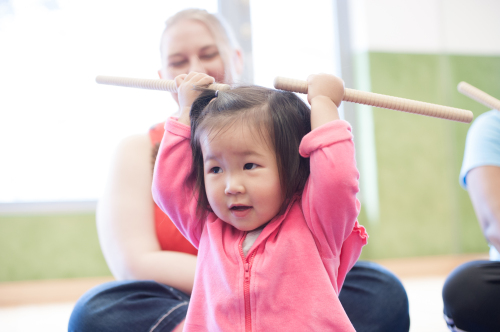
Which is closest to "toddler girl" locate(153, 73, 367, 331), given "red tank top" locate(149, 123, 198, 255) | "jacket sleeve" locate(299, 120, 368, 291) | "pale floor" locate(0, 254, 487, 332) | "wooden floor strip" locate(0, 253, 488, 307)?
"jacket sleeve" locate(299, 120, 368, 291)

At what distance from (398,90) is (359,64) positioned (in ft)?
0.87

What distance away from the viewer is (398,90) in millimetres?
2430

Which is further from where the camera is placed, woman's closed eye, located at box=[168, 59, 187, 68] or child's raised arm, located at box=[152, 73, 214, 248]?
woman's closed eye, located at box=[168, 59, 187, 68]

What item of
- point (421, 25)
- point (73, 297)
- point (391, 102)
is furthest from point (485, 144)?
point (73, 297)

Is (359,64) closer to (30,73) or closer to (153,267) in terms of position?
(30,73)

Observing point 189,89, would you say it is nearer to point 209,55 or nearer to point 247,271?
point 247,271

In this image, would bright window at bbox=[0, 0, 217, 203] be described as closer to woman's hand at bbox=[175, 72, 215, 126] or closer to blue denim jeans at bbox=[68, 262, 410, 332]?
blue denim jeans at bbox=[68, 262, 410, 332]

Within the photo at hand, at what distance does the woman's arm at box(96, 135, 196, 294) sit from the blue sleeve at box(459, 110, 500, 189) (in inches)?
28.1

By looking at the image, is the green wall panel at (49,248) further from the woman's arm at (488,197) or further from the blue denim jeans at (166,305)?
the woman's arm at (488,197)

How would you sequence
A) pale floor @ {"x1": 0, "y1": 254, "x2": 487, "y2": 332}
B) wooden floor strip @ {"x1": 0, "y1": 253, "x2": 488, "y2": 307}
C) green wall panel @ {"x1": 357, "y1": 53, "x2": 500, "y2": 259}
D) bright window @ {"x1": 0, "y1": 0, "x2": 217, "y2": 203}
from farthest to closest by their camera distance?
green wall panel @ {"x1": 357, "y1": 53, "x2": 500, "y2": 259} → bright window @ {"x1": 0, "y1": 0, "x2": 217, "y2": 203} → wooden floor strip @ {"x1": 0, "y1": 253, "x2": 488, "y2": 307} → pale floor @ {"x1": 0, "y1": 254, "x2": 487, "y2": 332}

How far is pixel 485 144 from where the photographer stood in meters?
1.05

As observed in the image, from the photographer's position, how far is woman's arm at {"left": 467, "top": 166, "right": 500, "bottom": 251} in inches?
38.8

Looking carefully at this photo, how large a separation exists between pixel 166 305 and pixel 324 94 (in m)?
0.50

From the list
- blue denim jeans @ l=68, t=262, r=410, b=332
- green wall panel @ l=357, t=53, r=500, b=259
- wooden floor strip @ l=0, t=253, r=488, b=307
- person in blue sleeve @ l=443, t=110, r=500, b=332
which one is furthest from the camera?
green wall panel @ l=357, t=53, r=500, b=259
